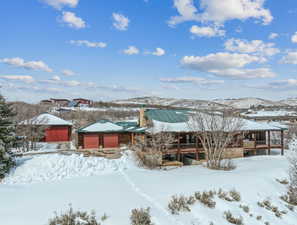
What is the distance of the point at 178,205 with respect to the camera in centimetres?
877

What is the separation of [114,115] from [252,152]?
133 feet

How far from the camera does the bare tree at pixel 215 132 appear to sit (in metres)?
17.5

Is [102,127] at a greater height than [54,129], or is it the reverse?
[102,127]

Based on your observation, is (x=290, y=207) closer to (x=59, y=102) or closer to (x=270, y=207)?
(x=270, y=207)

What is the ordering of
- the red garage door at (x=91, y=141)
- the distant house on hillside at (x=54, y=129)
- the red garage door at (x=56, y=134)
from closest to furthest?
the red garage door at (x=91, y=141), the distant house on hillside at (x=54, y=129), the red garage door at (x=56, y=134)

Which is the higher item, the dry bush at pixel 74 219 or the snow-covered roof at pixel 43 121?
the snow-covered roof at pixel 43 121

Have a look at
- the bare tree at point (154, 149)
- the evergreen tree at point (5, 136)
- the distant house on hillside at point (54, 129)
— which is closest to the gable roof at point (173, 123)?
the bare tree at point (154, 149)

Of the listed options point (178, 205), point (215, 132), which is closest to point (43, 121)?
point (215, 132)

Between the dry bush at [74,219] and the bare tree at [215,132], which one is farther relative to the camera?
the bare tree at [215,132]

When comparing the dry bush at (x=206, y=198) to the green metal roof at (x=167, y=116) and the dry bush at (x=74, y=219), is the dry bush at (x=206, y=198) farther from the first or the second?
the green metal roof at (x=167, y=116)

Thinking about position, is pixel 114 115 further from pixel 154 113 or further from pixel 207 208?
pixel 207 208

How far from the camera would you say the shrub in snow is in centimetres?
740

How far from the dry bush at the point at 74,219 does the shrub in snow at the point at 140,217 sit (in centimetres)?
113

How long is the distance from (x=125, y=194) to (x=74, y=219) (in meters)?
2.98
